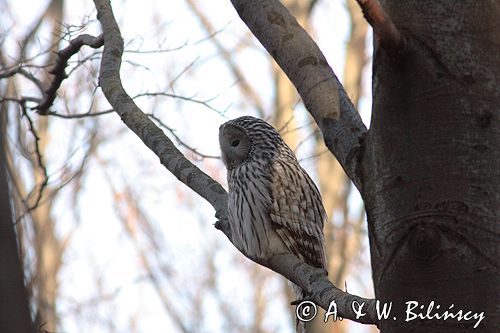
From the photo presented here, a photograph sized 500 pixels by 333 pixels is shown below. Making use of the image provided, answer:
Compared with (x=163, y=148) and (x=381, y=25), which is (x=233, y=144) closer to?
(x=163, y=148)

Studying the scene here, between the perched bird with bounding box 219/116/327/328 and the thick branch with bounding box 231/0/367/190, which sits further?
the perched bird with bounding box 219/116/327/328

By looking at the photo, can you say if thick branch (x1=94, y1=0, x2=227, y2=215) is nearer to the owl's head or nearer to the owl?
the owl

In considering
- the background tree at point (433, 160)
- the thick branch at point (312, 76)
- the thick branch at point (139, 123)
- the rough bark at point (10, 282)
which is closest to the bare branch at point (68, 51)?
the thick branch at point (139, 123)

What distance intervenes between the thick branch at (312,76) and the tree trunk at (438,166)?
0.66 ft

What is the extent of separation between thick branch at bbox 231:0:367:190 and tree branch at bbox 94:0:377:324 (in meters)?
0.78

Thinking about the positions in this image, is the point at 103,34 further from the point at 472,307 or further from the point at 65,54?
the point at 472,307

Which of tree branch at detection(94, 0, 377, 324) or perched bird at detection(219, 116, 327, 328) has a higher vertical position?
perched bird at detection(219, 116, 327, 328)

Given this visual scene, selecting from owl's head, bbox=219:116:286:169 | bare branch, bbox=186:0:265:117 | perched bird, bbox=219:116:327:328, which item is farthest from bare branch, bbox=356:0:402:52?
bare branch, bbox=186:0:265:117

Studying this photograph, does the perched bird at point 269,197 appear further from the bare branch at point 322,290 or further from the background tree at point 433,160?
the background tree at point 433,160

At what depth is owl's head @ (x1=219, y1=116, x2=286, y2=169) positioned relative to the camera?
595 cm

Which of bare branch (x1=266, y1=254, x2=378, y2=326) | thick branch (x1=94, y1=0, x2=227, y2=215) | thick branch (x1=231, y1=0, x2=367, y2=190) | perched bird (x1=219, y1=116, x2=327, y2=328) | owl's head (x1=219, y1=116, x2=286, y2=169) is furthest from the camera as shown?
owl's head (x1=219, y1=116, x2=286, y2=169)

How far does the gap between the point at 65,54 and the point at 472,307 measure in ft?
10.1

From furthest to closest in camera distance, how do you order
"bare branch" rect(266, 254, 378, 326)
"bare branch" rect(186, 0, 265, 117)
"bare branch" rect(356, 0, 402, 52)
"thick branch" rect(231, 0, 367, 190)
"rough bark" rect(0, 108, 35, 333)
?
"bare branch" rect(186, 0, 265, 117)
"bare branch" rect(266, 254, 378, 326)
"thick branch" rect(231, 0, 367, 190)
"bare branch" rect(356, 0, 402, 52)
"rough bark" rect(0, 108, 35, 333)

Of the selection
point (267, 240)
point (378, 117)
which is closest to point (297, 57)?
point (378, 117)
